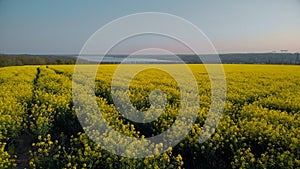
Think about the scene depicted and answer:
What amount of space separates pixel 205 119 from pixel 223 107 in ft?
4.29

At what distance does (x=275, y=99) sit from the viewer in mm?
9953

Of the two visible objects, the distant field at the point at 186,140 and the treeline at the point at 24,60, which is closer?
the distant field at the point at 186,140

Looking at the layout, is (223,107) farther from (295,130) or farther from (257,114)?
(295,130)

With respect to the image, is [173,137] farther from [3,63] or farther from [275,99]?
[3,63]

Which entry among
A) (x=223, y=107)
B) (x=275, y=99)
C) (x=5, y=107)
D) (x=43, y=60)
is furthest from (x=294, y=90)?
(x=43, y=60)

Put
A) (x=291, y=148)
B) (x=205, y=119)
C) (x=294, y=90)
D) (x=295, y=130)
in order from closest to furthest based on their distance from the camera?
(x=291, y=148), (x=295, y=130), (x=205, y=119), (x=294, y=90)

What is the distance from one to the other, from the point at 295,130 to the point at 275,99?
368cm

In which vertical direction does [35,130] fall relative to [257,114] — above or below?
below

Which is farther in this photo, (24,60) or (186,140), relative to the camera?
(24,60)

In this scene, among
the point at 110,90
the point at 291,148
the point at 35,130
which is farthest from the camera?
the point at 110,90

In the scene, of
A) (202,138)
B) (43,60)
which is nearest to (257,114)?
(202,138)

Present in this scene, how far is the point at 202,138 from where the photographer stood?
657 cm

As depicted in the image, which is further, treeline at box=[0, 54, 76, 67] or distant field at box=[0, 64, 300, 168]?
treeline at box=[0, 54, 76, 67]

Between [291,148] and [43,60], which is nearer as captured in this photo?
[291,148]
